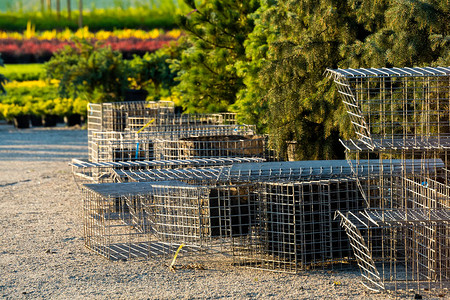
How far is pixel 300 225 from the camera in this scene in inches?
215

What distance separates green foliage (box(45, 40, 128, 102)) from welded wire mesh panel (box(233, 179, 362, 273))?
11885 mm

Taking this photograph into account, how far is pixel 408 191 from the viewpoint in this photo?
19.3 feet

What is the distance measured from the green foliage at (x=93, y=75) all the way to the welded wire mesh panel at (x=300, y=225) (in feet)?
39.0

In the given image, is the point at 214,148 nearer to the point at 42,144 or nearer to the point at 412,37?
the point at 412,37

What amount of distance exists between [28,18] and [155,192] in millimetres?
34493

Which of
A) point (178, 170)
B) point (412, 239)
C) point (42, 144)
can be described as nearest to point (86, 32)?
point (42, 144)

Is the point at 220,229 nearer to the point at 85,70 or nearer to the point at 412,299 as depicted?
the point at 412,299

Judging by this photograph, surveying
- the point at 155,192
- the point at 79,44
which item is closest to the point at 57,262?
the point at 155,192

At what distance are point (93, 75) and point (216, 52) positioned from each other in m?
6.17

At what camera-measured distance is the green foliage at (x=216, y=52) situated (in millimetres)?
11625

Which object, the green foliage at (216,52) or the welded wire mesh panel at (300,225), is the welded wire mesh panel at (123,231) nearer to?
the welded wire mesh panel at (300,225)

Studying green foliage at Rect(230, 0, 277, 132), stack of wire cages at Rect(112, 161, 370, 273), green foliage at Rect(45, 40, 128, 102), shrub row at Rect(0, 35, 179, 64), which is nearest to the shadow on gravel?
green foliage at Rect(45, 40, 128, 102)

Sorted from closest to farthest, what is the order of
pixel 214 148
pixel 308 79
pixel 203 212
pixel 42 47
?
pixel 203 212 → pixel 214 148 → pixel 308 79 → pixel 42 47

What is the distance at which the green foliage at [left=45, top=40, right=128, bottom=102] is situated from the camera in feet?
55.5
